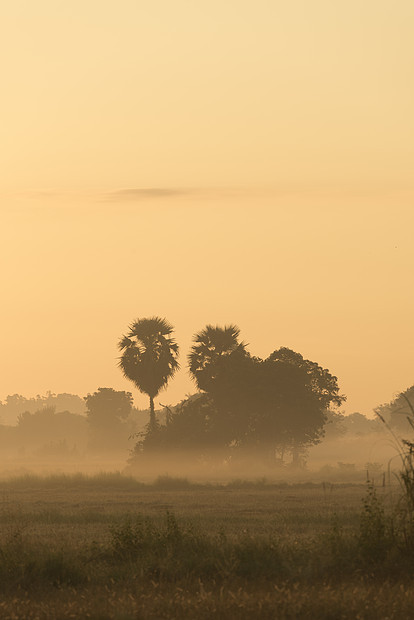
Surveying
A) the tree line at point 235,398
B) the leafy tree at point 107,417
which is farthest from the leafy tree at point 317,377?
the leafy tree at point 107,417

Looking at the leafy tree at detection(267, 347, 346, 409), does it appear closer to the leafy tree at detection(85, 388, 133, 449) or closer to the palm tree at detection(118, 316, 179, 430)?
the palm tree at detection(118, 316, 179, 430)

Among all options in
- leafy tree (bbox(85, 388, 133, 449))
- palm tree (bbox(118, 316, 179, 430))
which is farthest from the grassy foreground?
leafy tree (bbox(85, 388, 133, 449))

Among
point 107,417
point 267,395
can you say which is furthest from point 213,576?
point 107,417

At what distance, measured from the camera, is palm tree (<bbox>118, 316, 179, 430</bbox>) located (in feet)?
254

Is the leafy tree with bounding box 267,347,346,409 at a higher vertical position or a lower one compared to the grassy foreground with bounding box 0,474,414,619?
higher

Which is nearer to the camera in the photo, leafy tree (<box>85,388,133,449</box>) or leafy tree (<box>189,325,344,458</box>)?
leafy tree (<box>189,325,344,458</box>)

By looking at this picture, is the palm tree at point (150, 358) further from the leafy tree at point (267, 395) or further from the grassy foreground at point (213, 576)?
the grassy foreground at point (213, 576)

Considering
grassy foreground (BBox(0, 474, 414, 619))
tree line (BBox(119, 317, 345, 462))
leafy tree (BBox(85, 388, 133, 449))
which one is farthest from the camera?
leafy tree (BBox(85, 388, 133, 449))

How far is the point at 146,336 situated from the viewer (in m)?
78.6

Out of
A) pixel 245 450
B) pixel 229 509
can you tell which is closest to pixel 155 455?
pixel 245 450

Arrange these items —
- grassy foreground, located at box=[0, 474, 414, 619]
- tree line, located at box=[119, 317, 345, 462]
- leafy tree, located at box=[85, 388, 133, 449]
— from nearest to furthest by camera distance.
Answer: grassy foreground, located at box=[0, 474, 414, 619] → tree line, located at box=[119, 317, 345, 462] → leafy tree, located at box=[85, 388, 133, 449]

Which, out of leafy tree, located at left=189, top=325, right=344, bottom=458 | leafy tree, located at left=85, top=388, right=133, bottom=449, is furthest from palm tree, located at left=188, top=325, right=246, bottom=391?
leafy tree, located at left=85, top=388, right=133, bottom=449

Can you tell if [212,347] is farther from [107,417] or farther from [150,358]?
[107,417]

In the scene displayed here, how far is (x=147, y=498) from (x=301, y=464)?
1530 inches
